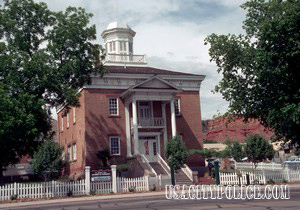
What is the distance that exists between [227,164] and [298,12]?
23.3m

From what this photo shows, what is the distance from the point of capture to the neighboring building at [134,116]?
1441 inches

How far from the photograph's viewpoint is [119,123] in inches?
1490

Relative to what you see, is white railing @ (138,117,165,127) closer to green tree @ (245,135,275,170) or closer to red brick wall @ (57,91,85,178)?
red brick wall @ (57,91,85,178)

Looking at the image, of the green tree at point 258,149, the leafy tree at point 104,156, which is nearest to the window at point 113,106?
the leafy tree at point 104,156

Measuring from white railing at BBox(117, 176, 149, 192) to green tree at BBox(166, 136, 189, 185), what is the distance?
3177 mm

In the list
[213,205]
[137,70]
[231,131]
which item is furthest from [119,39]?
[231,131]

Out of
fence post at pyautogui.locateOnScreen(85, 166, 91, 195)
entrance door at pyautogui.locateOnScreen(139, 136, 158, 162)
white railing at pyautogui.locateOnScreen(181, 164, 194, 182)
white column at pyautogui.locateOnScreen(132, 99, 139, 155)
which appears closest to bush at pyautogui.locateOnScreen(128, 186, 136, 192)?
fence post at pyautogui.locateOnScreen(85, 166, 91, 195)

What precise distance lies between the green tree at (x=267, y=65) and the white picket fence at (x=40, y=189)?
42.6 ft

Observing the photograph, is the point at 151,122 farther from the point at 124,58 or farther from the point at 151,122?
the point at 124,58

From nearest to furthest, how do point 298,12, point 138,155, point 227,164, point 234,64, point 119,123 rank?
point 298,12 → point 234,64 → point 138,155 → point 119,123 → point 227,164

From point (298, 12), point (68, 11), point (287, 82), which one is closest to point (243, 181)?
point (287, 82)

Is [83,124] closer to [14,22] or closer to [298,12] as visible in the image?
[14,22]

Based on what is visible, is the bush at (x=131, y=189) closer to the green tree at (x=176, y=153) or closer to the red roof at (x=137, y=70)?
the green tree at (x=176, y=153)

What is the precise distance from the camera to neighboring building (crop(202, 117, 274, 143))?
270ft
